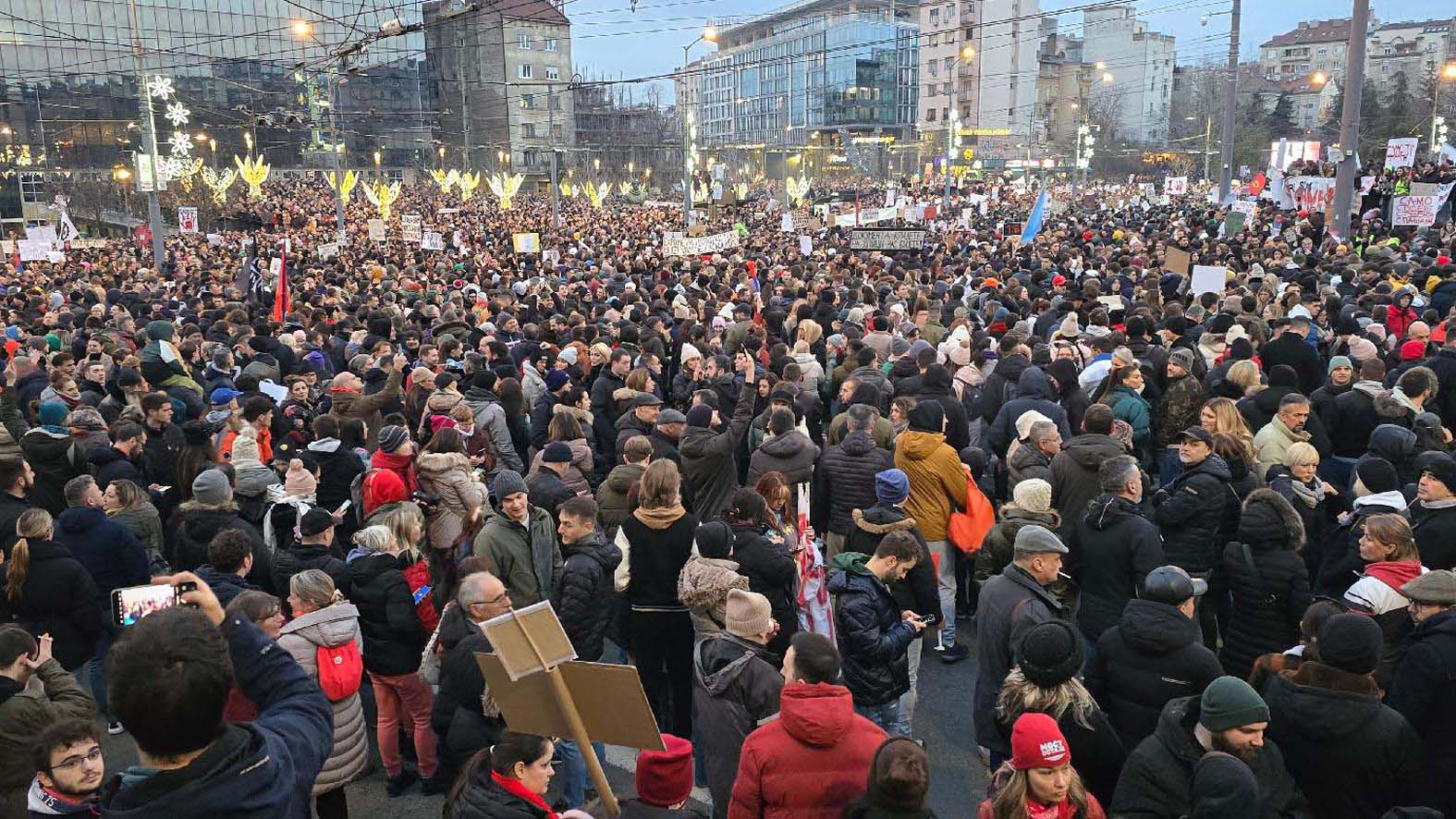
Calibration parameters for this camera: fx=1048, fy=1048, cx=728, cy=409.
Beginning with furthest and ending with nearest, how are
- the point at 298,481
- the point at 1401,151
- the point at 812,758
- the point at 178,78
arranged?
the point at 178,78 < the point at 1401,151 < the point at 298,481 < the point at 812,758

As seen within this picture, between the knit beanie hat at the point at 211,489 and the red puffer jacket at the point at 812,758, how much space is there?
407 centimetres

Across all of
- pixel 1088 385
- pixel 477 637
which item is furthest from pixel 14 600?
pixel 1088 385

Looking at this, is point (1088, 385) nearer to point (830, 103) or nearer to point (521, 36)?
point (521, 36)

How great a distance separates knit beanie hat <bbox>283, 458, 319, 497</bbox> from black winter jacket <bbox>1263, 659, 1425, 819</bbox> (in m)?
5.48

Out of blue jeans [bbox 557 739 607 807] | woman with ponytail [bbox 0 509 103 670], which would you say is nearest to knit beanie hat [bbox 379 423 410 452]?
woman with ponytail [bbox 0 509 103 670]

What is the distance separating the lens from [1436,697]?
3.95 metres

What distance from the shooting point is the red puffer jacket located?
11.4 feet

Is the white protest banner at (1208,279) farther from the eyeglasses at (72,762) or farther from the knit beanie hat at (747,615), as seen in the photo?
the eyeglasses at (72,762)

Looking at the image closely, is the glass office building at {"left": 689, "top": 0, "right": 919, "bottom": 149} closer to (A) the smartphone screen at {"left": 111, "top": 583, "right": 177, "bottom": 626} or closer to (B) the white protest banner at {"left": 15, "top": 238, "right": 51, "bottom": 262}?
(B) the white protest banner at {"left": 15, "top": 238, "right": 51, "bottom": 262}

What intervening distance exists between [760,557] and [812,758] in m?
1.77

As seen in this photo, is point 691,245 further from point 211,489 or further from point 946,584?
point 211,489

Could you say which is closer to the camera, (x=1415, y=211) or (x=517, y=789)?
(x=517, y=789)

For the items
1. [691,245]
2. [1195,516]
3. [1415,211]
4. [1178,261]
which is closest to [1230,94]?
[1415,211]

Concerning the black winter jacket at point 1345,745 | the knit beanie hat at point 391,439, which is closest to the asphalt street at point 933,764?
the knit beanie hat at point 391,439
